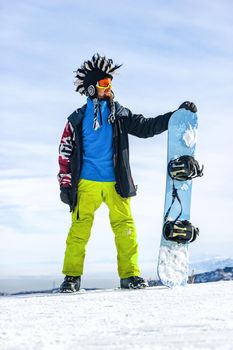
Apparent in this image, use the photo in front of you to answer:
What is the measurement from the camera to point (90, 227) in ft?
19.0

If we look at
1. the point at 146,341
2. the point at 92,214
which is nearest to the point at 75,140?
the point at 92,214

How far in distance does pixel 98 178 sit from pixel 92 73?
1.21 metres

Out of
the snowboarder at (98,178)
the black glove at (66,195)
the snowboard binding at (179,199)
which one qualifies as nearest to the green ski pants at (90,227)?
the snowboarder at (98,178)

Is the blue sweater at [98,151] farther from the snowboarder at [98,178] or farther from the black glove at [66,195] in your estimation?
the black glove at [66,195]

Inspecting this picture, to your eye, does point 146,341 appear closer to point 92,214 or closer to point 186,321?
point 186,321

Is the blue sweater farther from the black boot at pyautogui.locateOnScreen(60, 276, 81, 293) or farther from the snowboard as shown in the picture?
the black boot at pyautogui.locateOnScreen(60, 276, 81, 293)

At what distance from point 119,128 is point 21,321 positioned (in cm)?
297

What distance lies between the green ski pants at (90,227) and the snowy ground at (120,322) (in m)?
1.01

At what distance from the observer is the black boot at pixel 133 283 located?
564cm

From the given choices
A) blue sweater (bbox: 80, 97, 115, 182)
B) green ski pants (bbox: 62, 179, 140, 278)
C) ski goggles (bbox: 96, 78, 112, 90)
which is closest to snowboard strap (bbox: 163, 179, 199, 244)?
green ski pants (bbox: 62, 179, 140, 278)

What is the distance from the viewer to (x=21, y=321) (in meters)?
3.40

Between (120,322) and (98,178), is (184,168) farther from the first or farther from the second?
(120,322)

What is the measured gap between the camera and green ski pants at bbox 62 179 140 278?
573 centimetres

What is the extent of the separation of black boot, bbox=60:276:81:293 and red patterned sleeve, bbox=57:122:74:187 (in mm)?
971
